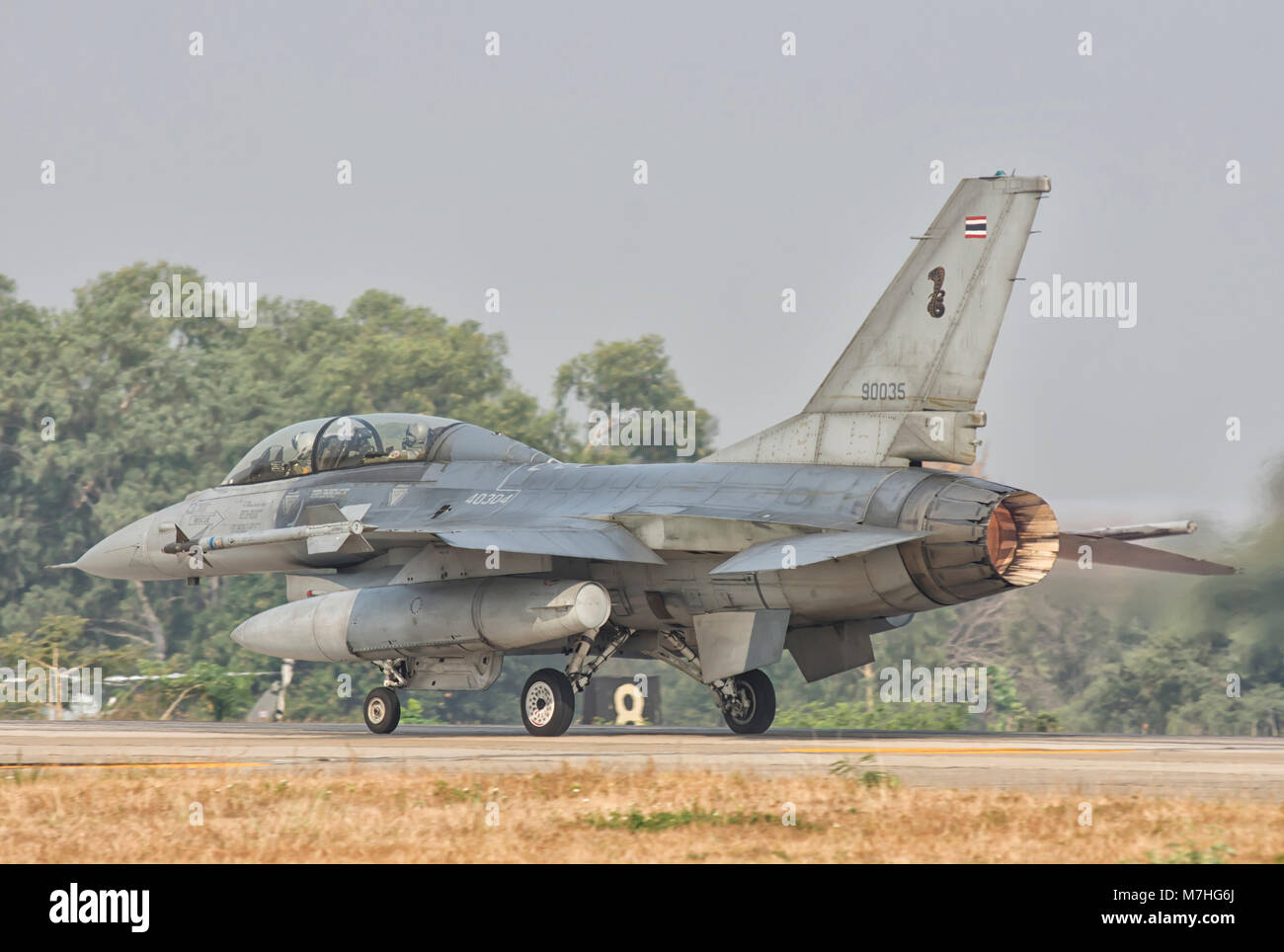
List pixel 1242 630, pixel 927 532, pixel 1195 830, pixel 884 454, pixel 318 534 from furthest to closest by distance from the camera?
pixel 1242 630, pixel 318 534, pixel 884 454, pixel 927 532, pixel 1195 830

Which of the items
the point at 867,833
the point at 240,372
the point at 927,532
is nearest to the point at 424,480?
the point at 927,532

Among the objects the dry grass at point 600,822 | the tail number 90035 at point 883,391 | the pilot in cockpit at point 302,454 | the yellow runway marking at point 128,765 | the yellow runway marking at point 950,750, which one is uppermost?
the tail number 90035 at point 883,391

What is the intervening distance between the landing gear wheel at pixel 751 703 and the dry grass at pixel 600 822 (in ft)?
25.3

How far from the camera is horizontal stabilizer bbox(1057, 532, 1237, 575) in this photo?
17359mm

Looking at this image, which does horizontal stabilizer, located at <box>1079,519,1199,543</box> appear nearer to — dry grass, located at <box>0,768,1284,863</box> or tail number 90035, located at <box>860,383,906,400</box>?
tail number 90035, located at <box>860,383,906,400</box>

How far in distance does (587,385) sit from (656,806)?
44.6 m

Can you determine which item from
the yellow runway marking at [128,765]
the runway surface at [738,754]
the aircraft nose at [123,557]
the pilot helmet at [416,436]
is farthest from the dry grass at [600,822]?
the aircraft nose at [123,557]

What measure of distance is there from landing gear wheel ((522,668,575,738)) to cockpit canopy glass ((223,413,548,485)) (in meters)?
3.30

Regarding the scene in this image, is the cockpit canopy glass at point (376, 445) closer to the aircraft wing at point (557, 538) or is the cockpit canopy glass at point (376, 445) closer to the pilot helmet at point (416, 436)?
the pilot helmet at point (416, 436)

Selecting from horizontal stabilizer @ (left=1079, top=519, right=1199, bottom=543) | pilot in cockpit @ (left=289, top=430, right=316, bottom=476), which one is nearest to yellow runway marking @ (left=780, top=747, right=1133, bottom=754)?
horizontal stabilizer @ (left=1079, top=519, right=1199, bottom=543)

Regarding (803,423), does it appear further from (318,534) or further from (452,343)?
(452,343)

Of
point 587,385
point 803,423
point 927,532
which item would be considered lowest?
point 927,532

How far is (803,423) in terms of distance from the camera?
18.0 meters

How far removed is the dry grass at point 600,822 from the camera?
27.8 ft
